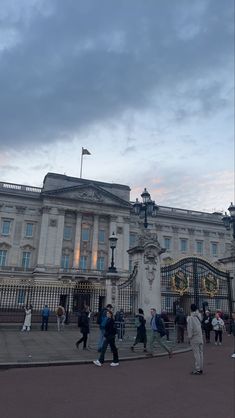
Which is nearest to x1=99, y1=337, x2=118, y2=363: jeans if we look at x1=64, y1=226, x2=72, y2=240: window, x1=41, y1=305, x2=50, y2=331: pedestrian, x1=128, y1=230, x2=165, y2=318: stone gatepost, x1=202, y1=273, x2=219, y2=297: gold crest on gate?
x1=128, y1=230, x2=165, y2=318: stone gatepost

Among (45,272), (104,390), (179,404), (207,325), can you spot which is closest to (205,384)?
Result: (179,404)

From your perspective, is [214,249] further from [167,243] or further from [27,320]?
[27,320]

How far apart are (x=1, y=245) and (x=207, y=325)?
4185 centimetres

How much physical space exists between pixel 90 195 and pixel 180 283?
127ft

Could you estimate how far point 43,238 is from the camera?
52406mm

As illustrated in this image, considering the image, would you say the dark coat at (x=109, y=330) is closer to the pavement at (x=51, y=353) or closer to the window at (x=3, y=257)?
the pavement at (x=51, y=353)

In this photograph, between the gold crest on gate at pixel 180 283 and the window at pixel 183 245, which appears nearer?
the gold crest on gate at pixel 180 283

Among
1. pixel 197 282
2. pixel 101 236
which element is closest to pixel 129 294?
pixel 197 282

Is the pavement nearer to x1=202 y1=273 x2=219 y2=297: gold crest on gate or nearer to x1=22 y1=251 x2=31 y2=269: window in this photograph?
x1=202 y1=273 x2=219 y2=297: gold crest on gate

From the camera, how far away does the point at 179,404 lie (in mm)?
6105

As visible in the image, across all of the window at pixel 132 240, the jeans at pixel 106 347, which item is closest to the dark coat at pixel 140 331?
the jeans at pixel 106 347

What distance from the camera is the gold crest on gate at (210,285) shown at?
66.6 ft

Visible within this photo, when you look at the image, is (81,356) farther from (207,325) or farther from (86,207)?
(86,207)

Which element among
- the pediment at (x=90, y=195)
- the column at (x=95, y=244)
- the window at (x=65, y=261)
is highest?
the pediment at (x=90, y=195)
